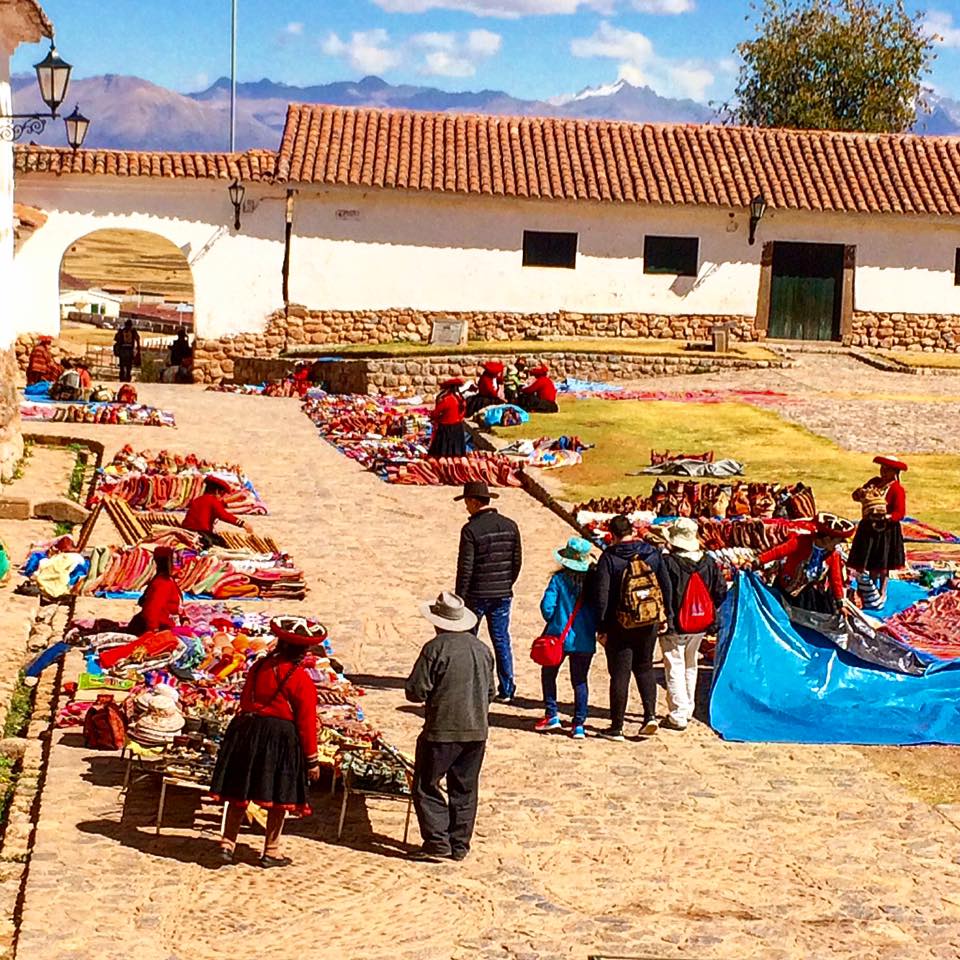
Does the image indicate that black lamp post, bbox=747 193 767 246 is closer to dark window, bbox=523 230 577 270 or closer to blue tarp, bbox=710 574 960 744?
dark window, bbox=523 230 577 270

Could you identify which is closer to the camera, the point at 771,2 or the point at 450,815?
the point at 450,815

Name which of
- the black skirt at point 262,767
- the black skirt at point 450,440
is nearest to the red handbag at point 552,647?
the black skirt at point 262,767

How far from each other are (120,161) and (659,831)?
28.5 m

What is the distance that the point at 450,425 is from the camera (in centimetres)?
2500

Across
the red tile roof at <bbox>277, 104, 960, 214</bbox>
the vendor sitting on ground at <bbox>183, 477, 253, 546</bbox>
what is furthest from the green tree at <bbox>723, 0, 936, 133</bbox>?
the vendor sitting on ground at <bbox>183, 477, 253, 546</bbox>

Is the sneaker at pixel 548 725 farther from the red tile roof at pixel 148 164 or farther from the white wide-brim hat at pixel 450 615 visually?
the red tile roof at pixel 148 164

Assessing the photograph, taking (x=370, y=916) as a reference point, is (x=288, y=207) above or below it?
above

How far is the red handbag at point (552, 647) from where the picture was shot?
12219 millimetres

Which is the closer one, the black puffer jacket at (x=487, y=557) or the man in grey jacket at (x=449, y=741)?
the man in grey jacket at (x=449, y=741)

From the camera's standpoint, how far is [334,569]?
17.9m

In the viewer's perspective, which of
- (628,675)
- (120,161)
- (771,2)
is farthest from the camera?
(771,2)

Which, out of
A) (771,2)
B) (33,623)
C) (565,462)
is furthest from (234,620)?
(771,2)

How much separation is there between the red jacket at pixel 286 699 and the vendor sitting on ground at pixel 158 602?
4.23m

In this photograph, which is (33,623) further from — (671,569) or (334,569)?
(671,569)
